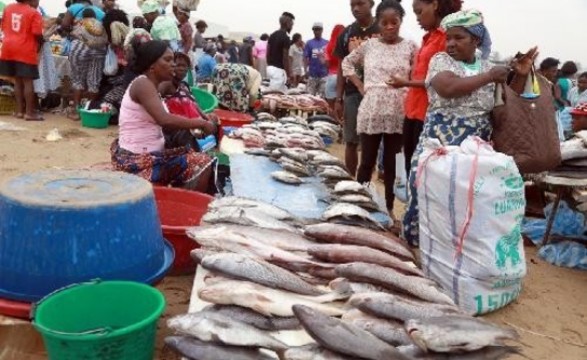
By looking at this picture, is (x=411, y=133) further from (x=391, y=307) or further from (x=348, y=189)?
(x=391, y=307)

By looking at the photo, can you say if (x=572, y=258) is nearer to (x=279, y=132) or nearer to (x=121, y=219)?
(x=279, y=132)

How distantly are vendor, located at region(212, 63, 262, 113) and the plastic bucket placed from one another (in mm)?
6613

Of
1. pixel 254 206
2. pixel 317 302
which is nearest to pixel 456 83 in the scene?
pixel 254 206

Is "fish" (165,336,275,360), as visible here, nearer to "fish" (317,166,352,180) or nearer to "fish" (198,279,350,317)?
"fish" (198,279,350,317)

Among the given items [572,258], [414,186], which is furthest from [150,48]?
[572,258]

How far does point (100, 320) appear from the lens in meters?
2.75

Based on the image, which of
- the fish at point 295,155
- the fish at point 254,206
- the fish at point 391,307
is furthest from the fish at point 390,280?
the fish at point 295,155

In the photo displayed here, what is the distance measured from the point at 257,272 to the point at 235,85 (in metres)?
6.69

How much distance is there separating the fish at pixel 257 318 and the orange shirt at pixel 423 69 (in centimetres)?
303

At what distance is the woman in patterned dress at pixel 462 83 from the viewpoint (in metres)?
3.98

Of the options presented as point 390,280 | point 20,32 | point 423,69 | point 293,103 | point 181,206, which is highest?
point 20,32

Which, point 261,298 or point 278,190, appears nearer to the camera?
point 261,298

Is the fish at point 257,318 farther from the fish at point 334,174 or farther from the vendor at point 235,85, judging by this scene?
the vendor at point 235,85

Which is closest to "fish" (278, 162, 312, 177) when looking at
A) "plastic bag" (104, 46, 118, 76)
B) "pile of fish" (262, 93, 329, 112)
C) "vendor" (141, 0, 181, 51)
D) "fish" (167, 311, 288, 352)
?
"fish" (167, 311, 288, 352)
